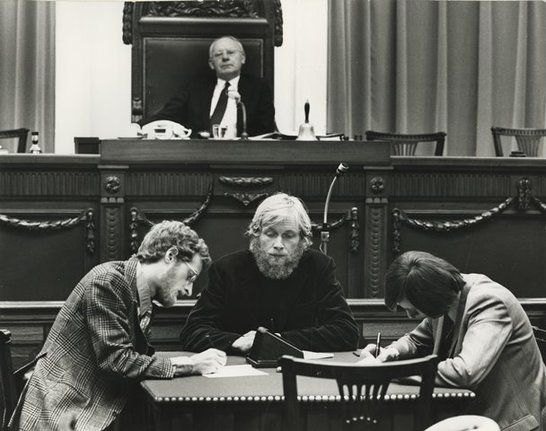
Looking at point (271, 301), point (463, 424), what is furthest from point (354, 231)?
point (463, 424)

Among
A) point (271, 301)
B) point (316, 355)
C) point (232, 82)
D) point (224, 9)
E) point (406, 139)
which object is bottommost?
point (316, 355)

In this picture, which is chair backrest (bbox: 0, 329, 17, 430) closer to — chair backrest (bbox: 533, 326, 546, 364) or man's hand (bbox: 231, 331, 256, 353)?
man's hand (bbox: 231, 331, 256, 353)

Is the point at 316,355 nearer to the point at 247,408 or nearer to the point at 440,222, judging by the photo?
the point at 247,408

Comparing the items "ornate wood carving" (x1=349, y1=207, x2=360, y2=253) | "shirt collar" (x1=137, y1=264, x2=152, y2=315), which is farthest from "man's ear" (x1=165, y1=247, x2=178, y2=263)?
"ornate wood carving" (x1=349, y1=207, x2=360, y2=253)

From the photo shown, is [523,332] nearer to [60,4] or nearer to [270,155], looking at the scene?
[270,155]

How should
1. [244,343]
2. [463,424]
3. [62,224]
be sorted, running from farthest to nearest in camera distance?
[62,224] → [244,343] → [463,424]

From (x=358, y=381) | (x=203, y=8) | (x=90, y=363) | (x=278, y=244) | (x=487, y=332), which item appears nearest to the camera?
(x=358, y=381)

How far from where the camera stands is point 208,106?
7660mm

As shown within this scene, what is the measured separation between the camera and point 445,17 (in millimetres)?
9289

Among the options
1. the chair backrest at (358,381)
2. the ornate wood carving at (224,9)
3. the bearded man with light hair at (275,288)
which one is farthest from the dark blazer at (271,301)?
the ornate wood carving at (224,9)

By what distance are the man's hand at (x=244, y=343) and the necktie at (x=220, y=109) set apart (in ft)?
12.8

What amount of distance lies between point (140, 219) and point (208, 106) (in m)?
2.01

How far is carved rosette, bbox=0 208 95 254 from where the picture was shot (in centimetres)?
584

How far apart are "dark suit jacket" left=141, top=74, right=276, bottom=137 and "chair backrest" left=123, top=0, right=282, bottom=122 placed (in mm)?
432
